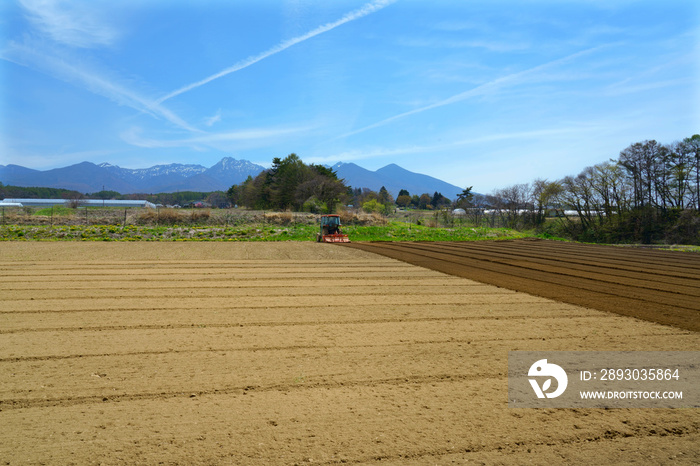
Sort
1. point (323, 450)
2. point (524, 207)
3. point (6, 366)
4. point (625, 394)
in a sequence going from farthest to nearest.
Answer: point (524, 207), point (6, 366), point (625, 394), point (323, 450)

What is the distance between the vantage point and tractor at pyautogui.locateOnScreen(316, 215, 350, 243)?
94.5 ft

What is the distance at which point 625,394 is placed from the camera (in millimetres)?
4746

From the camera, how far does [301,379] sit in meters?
5.07

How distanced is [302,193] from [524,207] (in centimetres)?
2972

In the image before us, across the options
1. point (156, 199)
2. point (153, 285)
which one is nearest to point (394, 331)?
point (153, 285)

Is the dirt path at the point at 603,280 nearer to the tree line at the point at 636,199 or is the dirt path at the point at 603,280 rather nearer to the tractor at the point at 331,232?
the tractor at the point at 331,232

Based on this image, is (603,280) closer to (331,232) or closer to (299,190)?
(331,232)

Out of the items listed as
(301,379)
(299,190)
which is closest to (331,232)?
(301,379)

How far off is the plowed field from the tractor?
17.7 metres

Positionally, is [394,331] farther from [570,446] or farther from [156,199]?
[156,199]

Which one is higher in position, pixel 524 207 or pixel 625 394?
pixel 524 207

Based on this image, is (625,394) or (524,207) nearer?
(625,394)

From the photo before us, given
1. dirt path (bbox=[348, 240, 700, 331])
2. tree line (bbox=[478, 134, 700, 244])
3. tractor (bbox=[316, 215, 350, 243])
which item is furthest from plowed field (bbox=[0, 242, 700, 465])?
tree line (bbox=[478, 134, 700, 244])

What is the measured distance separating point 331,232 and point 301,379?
24.3 m
